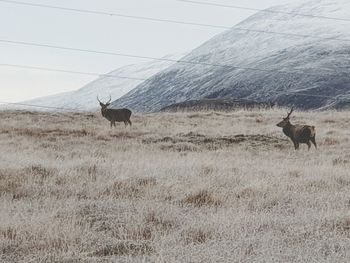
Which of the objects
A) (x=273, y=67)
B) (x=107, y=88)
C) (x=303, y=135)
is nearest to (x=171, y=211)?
(x=303, y=135)

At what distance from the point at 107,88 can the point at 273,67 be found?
264ft

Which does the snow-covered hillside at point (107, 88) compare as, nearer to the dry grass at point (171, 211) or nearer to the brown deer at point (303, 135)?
the brown deer at point (303, 135)

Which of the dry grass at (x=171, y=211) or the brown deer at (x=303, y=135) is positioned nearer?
the dry grass at (x=171, y=211)

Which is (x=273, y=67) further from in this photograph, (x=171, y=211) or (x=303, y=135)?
(x=171, y=211)

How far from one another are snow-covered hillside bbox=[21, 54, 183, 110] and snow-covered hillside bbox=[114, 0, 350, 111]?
23.7m

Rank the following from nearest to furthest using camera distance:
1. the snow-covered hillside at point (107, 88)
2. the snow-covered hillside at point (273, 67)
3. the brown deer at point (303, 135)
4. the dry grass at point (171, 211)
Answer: the dry grass at point (171, 211)
the brown deer at point (303, 135)
the snow-covered hillside at point (273, 67)
the snow-covered hillside at point (107, 88)

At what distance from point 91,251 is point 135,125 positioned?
20902 millimetres

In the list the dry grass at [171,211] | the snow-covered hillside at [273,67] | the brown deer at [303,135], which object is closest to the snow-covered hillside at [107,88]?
the snow-covered hillside at [273,67]

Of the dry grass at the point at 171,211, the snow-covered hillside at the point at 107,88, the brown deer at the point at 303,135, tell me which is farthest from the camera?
the snow-covered hillside at the point at 107,88

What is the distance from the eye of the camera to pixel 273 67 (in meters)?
92.2

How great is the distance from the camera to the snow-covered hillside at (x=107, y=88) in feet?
477

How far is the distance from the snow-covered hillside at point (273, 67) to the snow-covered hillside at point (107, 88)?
23.7 meters

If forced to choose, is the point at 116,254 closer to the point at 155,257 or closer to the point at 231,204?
the point at 155,257

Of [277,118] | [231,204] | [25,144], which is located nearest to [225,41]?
[277,118]
